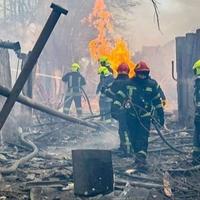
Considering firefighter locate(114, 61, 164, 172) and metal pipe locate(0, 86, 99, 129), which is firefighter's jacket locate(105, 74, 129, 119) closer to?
firefighter locate(114, 61, 164, 172)

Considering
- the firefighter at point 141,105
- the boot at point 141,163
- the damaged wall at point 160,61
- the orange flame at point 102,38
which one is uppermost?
the orange flame at point 102,38

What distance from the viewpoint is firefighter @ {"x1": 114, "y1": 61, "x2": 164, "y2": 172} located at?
7367 millimetres

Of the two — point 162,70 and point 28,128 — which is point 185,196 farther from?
point 162,70

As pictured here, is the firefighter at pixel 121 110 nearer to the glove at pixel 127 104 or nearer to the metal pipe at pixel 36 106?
the glove at pixel 127 104

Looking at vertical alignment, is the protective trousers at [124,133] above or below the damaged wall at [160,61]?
below

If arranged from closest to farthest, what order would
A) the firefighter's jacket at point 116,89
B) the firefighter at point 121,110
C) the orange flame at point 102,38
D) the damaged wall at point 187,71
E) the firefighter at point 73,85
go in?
1. the firefighter's jacket at point 116,89
2. the firefighter at point 121,110
3. the damaged wall at point 187,71
4. the firefighter at point 73,85
5. the orange flame at point 102,38

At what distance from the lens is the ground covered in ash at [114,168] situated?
18.6 feet

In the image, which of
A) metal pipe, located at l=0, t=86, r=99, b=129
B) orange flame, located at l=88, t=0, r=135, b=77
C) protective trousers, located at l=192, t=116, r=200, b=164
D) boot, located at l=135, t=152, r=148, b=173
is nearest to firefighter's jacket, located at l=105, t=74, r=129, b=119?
boot, located at l=135, t=152, r=148, b=173

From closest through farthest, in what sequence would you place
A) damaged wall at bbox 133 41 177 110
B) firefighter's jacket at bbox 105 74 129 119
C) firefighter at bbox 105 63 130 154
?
firefighter's jacket at bbox 105 74 129 119
firefighter at bbox 105 63 130 154
damaged wall at bbox 133 41 177 110

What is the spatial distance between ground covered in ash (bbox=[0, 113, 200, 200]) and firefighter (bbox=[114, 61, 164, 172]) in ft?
1.62

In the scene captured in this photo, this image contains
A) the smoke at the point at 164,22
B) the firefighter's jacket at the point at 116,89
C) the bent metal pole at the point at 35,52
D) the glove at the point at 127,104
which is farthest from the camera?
the smoke at the point at 164,22

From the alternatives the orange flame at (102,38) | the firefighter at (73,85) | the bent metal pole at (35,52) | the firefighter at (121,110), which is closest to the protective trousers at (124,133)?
the firefighter at (121,110)

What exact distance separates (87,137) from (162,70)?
47.7ft

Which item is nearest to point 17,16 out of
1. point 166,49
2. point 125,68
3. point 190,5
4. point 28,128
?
point 166,49
